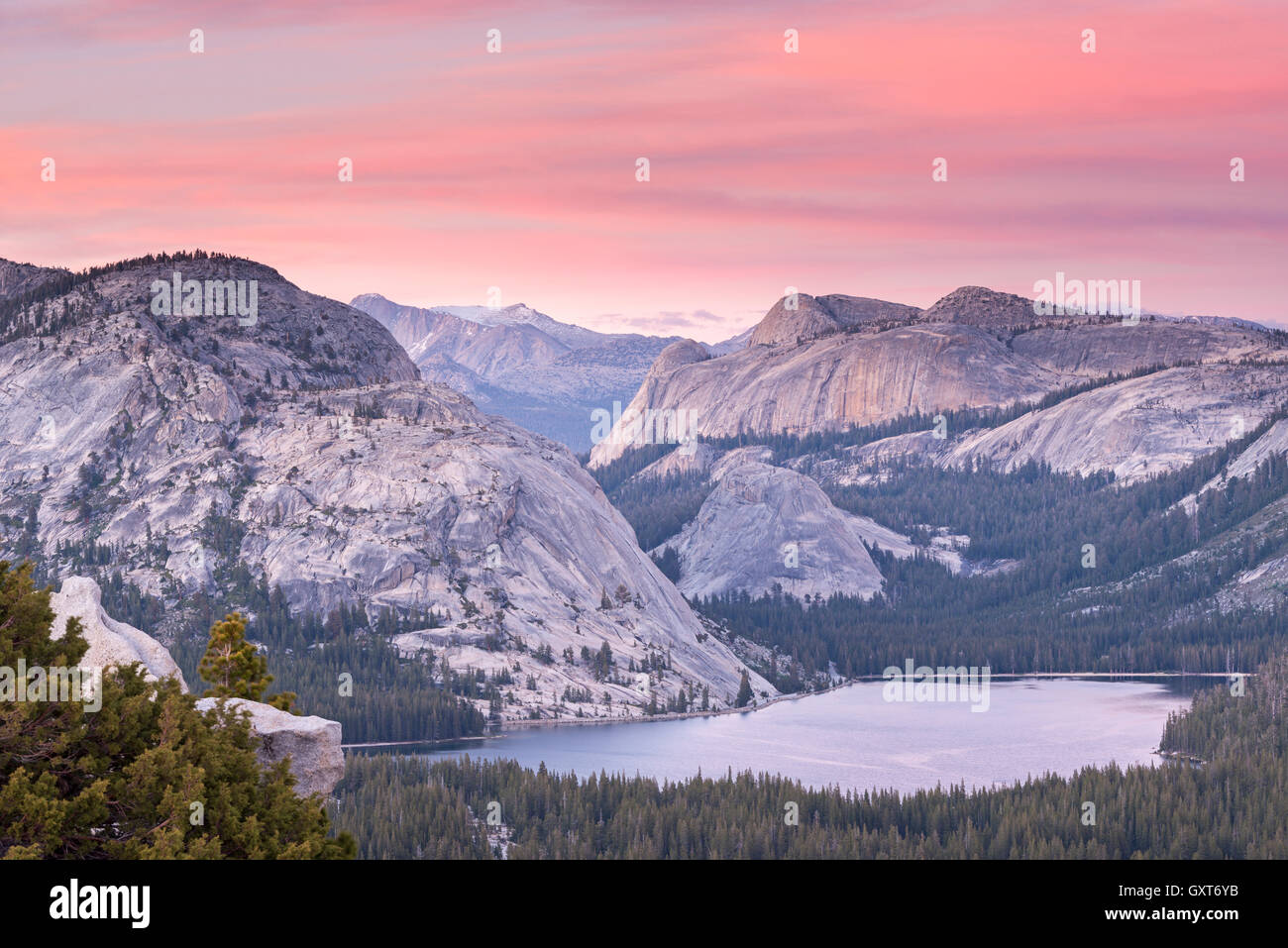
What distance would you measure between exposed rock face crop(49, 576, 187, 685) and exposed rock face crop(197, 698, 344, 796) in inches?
98.4

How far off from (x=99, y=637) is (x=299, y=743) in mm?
8428

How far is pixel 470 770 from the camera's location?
165375 millimetres

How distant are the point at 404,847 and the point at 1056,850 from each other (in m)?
55.6

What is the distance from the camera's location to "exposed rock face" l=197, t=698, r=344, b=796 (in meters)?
59.3

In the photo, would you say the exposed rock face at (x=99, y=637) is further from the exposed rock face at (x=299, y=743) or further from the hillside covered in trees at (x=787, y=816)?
Answer: the hillside covered in trees at (x=787, y=816)

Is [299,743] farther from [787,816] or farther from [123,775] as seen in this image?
[787,816]

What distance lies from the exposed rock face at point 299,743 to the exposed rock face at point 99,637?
2.50m

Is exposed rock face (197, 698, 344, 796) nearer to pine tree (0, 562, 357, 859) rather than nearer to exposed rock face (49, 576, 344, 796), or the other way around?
exposed rock face (49, 576, 344, 796)

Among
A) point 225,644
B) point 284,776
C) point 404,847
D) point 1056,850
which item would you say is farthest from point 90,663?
point 1056,850

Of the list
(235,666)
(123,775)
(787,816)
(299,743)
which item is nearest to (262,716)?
(299,743)

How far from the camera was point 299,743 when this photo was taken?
60.2 m

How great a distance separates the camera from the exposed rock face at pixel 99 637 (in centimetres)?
6016
